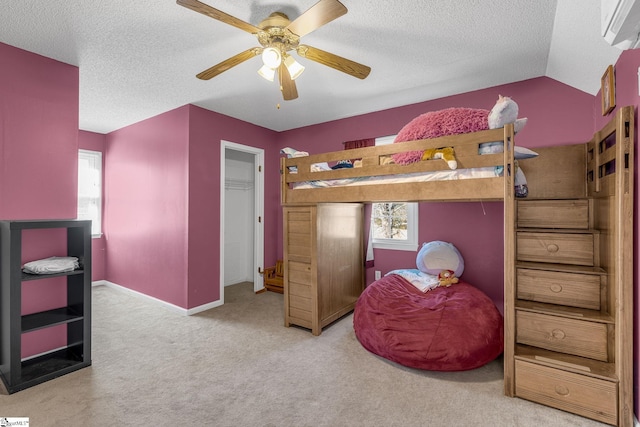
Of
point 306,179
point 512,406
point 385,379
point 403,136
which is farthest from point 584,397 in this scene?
point 306,179

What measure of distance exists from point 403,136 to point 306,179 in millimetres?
940

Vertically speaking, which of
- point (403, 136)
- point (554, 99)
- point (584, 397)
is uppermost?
point (554, 99)

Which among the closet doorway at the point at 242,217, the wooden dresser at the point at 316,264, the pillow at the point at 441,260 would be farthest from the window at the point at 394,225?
the closet doorway at the point at 242,217

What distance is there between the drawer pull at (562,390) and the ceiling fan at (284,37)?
7.47ft

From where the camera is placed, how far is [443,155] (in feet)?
6.46

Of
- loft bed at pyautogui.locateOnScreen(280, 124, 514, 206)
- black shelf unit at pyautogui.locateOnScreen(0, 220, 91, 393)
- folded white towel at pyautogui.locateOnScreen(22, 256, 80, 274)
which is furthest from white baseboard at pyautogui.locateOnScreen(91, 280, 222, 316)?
loft bed at pyautogui.locateOnScreen(280, 124, 514, 206)

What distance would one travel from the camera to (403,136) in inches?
88.4

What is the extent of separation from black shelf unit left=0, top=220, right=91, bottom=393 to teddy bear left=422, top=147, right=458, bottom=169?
A: 2609mm

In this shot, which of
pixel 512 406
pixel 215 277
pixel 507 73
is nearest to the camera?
pixel 512 406

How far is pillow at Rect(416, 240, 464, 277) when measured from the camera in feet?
9.53

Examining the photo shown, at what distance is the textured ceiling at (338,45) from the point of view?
5.91 ft

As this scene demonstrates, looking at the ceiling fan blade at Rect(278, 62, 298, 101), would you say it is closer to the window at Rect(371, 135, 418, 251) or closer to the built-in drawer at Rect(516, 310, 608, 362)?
the window at Rect(371, 135, 418, 251)

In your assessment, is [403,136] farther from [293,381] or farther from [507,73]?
[293,381]

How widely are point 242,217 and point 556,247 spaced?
13.6 feet
